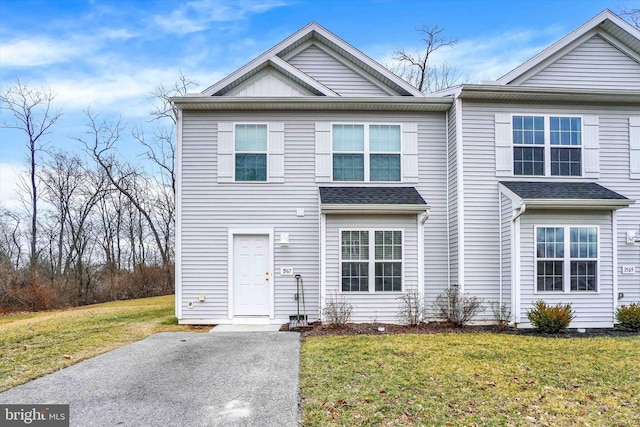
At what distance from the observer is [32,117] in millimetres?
21547

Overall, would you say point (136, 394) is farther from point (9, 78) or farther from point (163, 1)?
point (9, 78)

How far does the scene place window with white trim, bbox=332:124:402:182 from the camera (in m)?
10.0

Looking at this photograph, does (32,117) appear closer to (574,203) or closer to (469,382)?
(574,203)

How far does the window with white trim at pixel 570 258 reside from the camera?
8.98 m

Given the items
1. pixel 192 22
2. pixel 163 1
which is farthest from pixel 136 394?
pixel 192 22

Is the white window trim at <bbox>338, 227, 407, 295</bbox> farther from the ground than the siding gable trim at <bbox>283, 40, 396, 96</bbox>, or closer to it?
closer to it

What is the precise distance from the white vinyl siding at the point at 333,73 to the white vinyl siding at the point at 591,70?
3760 millimetres

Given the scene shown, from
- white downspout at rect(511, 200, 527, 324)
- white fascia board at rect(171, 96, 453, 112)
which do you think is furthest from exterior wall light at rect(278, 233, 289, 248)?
white downspout at rect(511, 200, 527, 324)

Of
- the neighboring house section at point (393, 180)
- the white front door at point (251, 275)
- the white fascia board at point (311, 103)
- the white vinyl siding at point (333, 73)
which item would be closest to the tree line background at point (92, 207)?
the white front door at point (251, 275)

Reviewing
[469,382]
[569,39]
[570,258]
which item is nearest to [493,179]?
[570,258]

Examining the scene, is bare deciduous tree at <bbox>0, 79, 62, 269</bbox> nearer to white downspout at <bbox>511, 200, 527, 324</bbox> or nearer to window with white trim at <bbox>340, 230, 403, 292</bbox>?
window with white trim at <bbox>340, 230, 403, 292</bbox>

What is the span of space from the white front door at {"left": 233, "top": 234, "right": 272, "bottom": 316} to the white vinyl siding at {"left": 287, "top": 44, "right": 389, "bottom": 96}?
4.19 meters

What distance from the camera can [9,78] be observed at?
21.2 meters

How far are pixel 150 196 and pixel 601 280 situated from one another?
2253 cm
